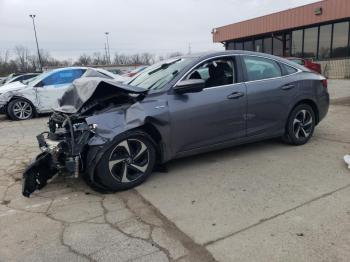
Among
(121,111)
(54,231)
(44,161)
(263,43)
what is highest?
Result: (263,43)

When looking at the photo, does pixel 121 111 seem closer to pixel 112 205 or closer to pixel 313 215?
pixel 112 205

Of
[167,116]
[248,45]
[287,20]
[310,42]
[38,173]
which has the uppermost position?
[287,20]

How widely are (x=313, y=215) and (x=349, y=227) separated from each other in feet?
1.08

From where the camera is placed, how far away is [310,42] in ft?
79.0

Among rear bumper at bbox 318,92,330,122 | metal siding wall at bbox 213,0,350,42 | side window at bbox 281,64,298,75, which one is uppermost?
metal siding wall at bbox 213,0,350,42

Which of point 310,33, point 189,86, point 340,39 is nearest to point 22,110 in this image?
point 189,86

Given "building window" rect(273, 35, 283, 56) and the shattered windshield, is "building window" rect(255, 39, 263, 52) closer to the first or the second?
"building window" rect(273, 35, 283, 56)

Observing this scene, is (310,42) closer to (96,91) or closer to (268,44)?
(268,44)

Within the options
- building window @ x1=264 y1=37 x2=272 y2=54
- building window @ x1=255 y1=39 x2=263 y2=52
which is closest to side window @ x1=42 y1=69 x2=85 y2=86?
building window @ x1=264 y1=37 x2=272 y2=54

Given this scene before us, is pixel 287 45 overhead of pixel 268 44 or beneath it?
beneath

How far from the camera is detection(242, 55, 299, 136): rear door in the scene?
4.91m

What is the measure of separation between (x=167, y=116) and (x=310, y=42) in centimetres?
2291

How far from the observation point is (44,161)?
4023 mm

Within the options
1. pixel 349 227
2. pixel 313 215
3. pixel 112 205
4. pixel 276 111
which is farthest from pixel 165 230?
pixel 276 111
